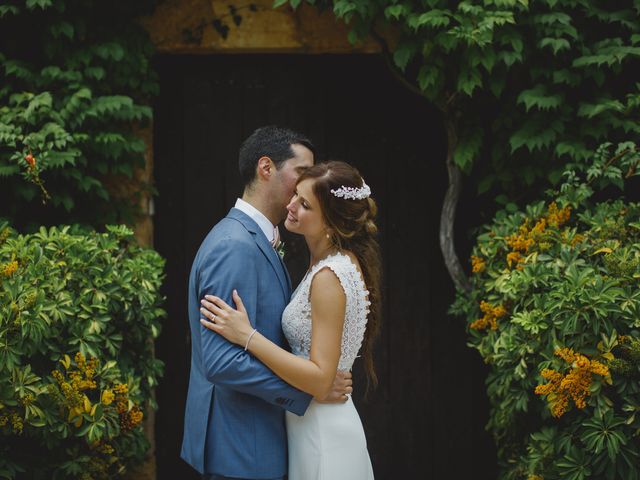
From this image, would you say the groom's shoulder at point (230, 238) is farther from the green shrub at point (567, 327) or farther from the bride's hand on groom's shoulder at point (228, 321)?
the green shrub at point (567, 327)

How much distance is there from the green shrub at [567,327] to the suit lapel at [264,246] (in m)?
0.99

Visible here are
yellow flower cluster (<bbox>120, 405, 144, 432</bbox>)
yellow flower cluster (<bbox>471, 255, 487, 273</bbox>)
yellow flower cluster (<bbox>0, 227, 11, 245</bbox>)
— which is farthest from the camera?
yellow flower cluster (<bbox>471, 255, 487, 273</bbox>)

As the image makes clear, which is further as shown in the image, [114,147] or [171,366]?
[171,366]

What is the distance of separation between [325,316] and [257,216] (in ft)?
1.59

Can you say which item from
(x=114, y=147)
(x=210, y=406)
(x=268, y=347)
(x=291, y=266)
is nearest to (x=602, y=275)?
(x=268, y=347)

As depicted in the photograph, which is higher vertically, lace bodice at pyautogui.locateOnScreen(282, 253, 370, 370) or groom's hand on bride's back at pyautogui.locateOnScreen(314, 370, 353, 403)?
lace bodice at pyautogui.locateOnScreen(282, 253, 370, 370)

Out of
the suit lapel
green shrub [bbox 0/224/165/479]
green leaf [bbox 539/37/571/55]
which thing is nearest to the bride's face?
the suit lapel

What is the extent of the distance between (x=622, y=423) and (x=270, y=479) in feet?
4.17

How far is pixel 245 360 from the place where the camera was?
234 centimetres

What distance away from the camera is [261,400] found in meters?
2.54

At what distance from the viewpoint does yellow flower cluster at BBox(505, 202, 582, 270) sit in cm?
336

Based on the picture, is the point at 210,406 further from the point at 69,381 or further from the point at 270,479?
the point at 69,381

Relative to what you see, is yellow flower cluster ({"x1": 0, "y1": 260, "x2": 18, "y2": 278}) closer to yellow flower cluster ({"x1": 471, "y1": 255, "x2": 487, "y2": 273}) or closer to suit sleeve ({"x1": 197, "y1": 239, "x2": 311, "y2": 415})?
suit sleeve ({"x1": 197, "y1": 239, "x2": 311, "y2": 415})

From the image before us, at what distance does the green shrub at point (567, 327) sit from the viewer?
263 centimetres
